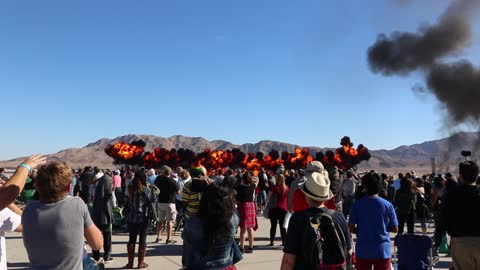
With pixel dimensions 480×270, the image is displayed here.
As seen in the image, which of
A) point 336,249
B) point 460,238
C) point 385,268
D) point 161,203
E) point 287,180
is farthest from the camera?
point 287,180

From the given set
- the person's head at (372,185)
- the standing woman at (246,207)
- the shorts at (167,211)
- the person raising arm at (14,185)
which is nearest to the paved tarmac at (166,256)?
the standing woman at (246,207)

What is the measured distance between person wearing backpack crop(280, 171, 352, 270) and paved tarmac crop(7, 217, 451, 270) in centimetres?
447

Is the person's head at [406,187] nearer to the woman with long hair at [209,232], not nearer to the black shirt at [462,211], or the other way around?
the black shirt at [462,211]

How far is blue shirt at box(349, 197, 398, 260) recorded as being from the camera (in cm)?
455

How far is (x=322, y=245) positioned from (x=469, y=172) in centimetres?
220

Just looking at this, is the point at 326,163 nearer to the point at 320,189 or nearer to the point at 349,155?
the point at 349,155

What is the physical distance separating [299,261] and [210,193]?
0.83m

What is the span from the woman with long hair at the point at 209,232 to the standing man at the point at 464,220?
2.38 meters

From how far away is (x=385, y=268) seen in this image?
454cm

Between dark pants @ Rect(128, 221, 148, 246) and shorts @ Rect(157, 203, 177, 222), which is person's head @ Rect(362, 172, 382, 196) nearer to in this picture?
dark pants @ Rect(128, 221, 148, 246)

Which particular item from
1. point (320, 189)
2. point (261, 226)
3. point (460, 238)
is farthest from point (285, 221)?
point (320, 189)

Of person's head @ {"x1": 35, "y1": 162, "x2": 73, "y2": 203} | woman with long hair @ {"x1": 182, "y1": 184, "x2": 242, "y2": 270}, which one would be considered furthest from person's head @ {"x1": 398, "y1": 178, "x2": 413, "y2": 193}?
person's head @ {"x1": 35, "y1": 162, "x2": 73, "y2": 203}

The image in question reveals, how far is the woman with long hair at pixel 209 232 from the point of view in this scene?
3.23 meters

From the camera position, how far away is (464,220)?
4.23m
